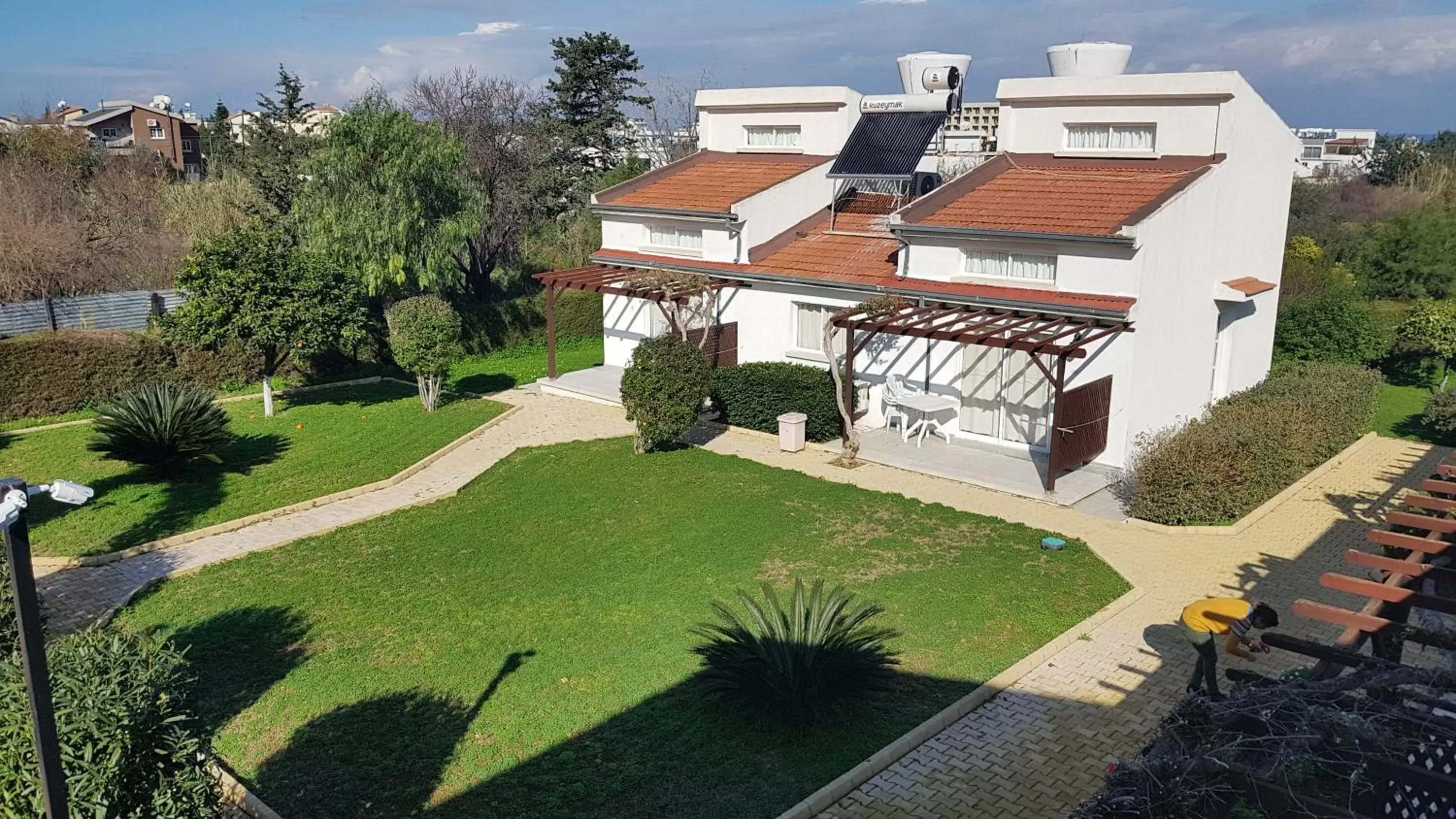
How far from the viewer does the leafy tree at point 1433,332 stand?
80.3 ft

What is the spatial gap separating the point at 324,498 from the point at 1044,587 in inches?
455

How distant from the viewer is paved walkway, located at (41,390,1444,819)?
28.5 ft

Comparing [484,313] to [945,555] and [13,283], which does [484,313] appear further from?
[945,555]

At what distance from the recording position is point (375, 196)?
24.2 metres

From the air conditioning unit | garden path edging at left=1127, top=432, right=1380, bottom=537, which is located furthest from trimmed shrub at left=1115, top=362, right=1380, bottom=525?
the air conditioning unit

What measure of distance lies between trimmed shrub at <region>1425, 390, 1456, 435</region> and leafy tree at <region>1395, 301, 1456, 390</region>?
3246mm

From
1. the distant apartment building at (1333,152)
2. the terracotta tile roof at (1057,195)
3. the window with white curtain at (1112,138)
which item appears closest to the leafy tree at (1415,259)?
the distant apartment building at (1333,152)

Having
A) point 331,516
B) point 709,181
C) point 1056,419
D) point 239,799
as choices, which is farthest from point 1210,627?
point 709,181

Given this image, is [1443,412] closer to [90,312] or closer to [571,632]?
[571,632]

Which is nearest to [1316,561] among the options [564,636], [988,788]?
[988,788]

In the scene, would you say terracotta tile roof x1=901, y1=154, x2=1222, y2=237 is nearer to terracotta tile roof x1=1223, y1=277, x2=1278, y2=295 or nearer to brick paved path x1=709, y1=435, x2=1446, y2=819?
terracotta tile roof x1=1223, y1=277, x2=1278, y2=295

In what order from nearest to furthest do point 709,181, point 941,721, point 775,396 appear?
1. point 941,721
2. point 775,396
3. point 709,181

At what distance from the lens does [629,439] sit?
20.0 meters

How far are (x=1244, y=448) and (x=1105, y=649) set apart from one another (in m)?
6.31
